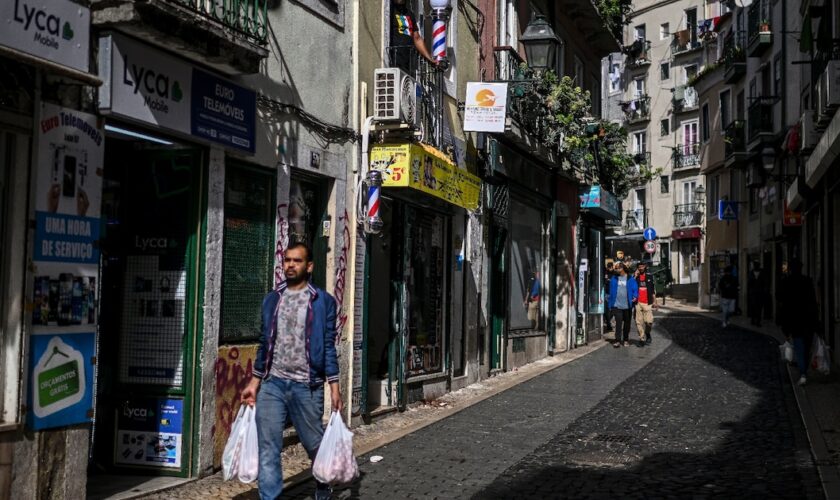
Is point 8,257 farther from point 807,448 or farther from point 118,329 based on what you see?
point 807,448

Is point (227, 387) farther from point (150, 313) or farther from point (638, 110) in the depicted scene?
point (638, 110)

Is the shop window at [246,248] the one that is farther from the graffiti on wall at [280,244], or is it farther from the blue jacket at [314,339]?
the blue jacket at [314,339]

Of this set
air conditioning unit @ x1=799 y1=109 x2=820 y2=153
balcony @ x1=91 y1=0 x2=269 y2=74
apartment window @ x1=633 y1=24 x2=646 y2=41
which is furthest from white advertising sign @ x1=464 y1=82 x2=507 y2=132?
apartment window @ x1=633 y1=24 x2=646 y2=41

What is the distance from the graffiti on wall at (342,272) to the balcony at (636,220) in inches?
1964

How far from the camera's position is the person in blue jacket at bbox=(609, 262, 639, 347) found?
22766mm

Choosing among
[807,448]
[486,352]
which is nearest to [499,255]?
[486,352]

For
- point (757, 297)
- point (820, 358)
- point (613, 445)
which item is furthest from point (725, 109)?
point (613, 445)

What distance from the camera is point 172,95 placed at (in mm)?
7562

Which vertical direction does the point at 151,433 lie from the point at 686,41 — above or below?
below

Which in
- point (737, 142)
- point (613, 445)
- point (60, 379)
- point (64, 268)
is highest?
point (737, 142)

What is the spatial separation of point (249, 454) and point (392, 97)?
5.67m

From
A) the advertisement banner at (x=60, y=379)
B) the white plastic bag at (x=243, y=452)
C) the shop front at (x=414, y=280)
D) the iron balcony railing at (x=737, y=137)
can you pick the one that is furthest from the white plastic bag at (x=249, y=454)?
the iron balcony railing at (x=737, y=137)

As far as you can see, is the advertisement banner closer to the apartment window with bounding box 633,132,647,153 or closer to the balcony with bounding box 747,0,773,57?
the balcony with bounding box 747,0,773,57

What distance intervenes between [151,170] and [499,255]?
31.7 feet
